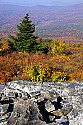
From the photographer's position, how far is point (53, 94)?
13594mm

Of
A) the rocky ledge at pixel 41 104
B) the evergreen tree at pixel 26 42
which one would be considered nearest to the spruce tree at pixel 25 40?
the evergreen tree at pixel 26 42

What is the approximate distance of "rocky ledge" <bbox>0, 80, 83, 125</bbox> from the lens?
11867 millimetres

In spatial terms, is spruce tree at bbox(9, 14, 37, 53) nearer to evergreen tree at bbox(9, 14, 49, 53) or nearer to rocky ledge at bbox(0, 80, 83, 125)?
evergreen tree at bbox(9, 14, 49, 53)

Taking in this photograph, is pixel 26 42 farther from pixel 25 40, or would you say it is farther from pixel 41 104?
pixel 41 104

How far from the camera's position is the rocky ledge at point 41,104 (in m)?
11.9

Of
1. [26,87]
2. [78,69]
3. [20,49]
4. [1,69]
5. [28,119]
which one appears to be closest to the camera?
[28,119]

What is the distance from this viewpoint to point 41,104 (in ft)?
42.5

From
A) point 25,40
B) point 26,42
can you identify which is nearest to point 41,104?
point 26,42

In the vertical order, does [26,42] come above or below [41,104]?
below

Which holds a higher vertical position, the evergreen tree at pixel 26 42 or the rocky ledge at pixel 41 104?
the rocky ledge at pixel 41 104

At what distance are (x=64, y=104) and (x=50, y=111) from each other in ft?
2.57

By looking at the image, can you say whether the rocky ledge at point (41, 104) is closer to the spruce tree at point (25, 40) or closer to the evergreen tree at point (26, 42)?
the evergreen tree at point (26, 42)

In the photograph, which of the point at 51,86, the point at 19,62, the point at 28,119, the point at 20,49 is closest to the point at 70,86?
the point at 51,86

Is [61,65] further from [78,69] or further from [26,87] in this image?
[26,87]
